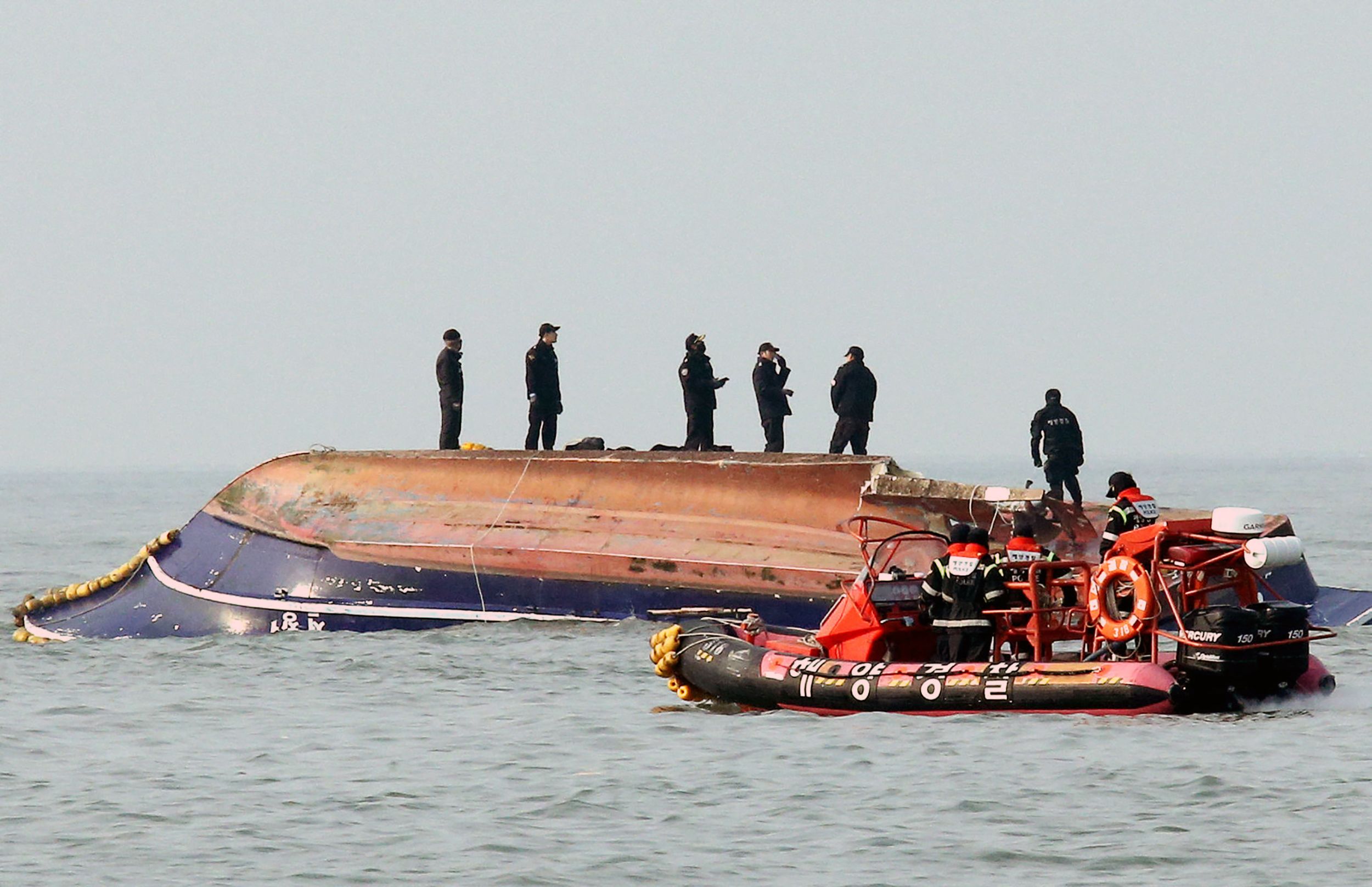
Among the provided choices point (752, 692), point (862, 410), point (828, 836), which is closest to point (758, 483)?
point (862, 410)

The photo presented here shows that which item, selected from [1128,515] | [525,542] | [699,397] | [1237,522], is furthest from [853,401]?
[1237,522]

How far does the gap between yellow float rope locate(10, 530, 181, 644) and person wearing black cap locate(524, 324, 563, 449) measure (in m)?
4.77

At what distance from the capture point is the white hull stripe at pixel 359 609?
70.7 feet

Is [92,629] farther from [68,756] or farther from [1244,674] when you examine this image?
[1244,674]

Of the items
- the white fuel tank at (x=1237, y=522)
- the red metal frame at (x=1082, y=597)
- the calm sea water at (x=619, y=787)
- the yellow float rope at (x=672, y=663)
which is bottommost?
the calm sea water at (x=619, y=787)

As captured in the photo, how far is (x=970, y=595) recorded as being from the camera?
15.1 metres

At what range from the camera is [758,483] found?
21422 mm

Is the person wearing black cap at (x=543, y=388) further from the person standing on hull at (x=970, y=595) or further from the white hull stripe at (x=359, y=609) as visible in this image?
the person standing on hull at (x=970, y=595)

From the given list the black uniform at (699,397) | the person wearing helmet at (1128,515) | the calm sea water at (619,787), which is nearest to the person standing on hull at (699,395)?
the black uniform at (699,397)

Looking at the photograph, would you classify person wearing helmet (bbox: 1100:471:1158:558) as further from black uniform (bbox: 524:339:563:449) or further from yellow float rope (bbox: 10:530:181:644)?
yellow float rope (bbox: 10:530:181:644)

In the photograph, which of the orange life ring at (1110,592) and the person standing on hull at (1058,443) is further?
the person standing on hull at (1058,443)

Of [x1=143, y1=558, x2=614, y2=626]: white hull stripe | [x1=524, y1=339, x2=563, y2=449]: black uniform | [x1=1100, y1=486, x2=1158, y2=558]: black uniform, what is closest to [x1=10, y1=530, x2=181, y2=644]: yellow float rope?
[x1=143, y1=558, x2=614, y2=626]: white hull stripe

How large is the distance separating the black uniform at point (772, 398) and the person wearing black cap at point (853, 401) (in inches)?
34.9

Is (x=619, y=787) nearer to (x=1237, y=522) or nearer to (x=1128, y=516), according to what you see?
(x=1237, y=522)
